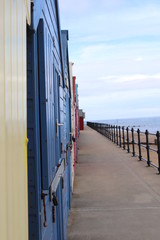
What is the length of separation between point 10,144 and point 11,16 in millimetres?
502

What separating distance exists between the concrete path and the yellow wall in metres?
3.50

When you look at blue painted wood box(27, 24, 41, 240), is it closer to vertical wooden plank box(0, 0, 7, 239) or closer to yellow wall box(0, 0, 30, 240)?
yellow wall box(0, 0, 30, 240)

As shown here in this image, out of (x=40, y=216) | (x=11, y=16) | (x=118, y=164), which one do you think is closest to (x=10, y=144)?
(x=11, y=16)

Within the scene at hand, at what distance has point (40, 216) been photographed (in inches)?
81.2

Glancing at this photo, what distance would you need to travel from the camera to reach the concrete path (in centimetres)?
459

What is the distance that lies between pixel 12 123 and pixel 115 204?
5219 mm

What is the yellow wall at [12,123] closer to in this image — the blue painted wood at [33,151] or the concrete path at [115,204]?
the blue painted wood at [33,151]

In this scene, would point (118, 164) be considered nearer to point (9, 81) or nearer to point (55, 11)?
point (55, 11)

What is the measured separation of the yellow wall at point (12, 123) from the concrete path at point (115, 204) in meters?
3.50

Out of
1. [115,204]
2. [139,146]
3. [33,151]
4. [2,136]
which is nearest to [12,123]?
[2,136]

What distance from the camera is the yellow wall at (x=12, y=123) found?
0.96 meters

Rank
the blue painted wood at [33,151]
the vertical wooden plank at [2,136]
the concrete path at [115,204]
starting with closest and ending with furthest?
the vertical wooden plank at [2,136], the blue painted wood at [33,151], the concrete path at [115,204]

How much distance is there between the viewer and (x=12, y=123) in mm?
1119

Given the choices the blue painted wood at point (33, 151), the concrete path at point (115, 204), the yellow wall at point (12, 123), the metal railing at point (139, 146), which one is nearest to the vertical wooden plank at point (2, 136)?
the yellow wall at point (12, 123)
